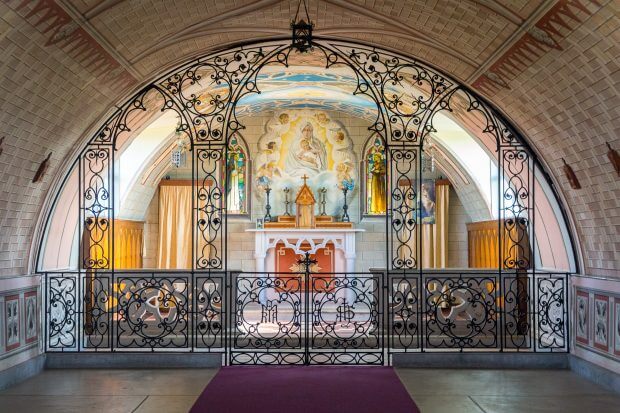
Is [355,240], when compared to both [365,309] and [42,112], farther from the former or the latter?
[42,112]

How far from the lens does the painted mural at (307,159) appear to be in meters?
18.0

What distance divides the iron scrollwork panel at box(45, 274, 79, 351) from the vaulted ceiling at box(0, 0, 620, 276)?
68cm

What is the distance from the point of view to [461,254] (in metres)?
17.9

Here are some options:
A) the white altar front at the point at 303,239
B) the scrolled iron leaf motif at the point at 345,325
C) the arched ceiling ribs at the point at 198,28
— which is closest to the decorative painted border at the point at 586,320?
the scrolled iron leaf motif at the point at 345,325

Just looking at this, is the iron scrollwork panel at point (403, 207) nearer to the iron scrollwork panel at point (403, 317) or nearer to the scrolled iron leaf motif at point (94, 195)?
the iron scrollwork panel at point (403, 317)

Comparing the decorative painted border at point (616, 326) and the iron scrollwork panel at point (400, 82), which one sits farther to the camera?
the iron scrollwork panel at point (400, 82)

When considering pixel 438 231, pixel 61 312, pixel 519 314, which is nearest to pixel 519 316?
pixel 519 314

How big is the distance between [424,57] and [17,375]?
5.51m

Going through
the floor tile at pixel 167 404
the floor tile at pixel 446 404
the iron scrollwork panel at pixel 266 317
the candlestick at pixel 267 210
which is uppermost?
the candlestick at pixel 267 210

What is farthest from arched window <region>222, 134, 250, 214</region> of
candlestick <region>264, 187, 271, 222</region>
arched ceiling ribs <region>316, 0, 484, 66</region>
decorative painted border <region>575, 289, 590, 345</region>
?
decorative painted border <region>575, 289, 590, 345</region>

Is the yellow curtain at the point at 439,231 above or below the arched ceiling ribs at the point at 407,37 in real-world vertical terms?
below

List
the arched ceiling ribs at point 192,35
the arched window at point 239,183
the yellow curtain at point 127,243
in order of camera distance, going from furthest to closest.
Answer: the arched window at point 239,183 → the yellow curtain at point 127,243 → the arched ceiling ribs at point 192,35

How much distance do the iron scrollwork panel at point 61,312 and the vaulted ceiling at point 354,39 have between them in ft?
2.24

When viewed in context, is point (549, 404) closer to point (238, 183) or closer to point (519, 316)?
point (519, 316)
